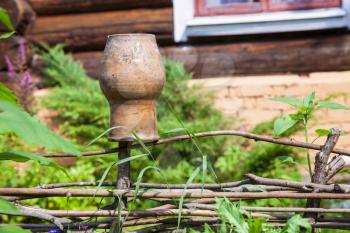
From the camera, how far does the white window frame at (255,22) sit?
4734 mm

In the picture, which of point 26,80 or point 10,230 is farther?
point 26,80

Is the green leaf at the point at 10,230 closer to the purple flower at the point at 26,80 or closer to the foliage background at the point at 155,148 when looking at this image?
the foliage background at the point at 155,148

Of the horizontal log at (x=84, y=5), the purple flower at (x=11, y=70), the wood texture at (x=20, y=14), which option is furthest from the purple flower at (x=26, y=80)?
the horizontal log at (x=84, y=5)

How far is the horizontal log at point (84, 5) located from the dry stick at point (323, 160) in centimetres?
356

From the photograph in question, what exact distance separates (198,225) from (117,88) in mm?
362

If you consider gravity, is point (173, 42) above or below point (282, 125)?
above

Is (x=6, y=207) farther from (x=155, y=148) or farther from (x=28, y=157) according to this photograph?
(x=155, y=148)

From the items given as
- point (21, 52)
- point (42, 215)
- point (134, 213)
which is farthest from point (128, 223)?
point (21, 52)

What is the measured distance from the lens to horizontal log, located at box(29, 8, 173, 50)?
493cm

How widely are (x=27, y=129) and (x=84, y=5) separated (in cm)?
414

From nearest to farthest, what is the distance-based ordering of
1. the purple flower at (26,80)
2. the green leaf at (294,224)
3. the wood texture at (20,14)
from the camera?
1. the green leaf at (294,224)
2. the purple flower at (26,80)
3. the wood texture at (20,14)

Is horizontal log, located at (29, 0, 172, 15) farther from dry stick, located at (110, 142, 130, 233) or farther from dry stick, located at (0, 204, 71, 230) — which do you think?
dry stick, located at (0, 204, 71, 230)

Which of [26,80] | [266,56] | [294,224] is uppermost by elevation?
[266,56]

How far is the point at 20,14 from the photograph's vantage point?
16.3 ft
